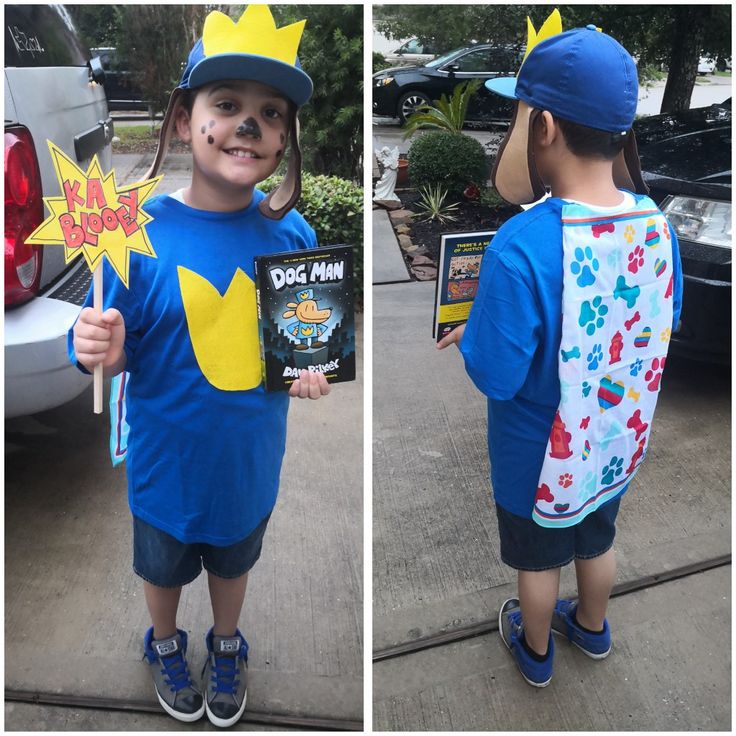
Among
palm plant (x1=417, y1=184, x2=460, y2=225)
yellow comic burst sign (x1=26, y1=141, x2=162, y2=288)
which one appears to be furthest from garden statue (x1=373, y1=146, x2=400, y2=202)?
yellow comic burst sign (x1=26, y1=141, x2=162, y2=288)

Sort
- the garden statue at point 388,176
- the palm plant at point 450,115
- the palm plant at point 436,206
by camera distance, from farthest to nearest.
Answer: the palm plant at point 450,115
the garden statue at point 388,176
the palm plant at point 436,206

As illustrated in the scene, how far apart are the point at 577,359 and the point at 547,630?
956mm

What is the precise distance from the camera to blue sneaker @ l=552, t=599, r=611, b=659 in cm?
224

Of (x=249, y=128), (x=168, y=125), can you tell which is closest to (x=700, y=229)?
(x=249, y=128)

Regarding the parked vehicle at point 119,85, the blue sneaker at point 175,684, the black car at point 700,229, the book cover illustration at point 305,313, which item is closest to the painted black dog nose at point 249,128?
the book cover illustration at point 305,313

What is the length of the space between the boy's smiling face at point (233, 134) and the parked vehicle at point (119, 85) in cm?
912

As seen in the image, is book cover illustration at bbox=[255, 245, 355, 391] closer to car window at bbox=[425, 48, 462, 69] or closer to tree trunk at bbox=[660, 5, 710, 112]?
tree trunk at bbox=[660, 5, 710, 112]

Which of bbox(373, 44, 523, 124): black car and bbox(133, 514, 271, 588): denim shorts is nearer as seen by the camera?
bbox(133, 514, 271, 588): denim shorts

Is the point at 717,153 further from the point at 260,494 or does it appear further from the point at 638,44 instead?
the point at 638,44

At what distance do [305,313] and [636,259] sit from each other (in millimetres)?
778

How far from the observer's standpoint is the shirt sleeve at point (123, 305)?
1.60 m

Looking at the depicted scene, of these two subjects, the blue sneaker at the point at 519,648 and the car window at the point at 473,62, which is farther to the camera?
the car window at the point at 473,62

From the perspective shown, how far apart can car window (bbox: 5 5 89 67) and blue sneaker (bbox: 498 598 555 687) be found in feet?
8.22

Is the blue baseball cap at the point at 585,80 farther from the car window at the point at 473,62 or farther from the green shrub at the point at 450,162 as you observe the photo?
the car window at the point at 473,62
